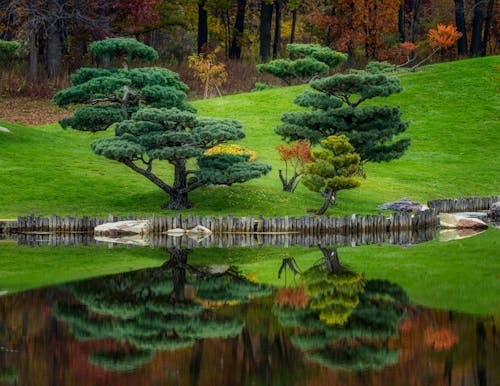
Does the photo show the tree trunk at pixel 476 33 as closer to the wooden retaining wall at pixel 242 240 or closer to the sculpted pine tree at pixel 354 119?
the sculpted pine tree at pixel 354 119

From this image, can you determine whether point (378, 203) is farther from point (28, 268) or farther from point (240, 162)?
point (28, 268)

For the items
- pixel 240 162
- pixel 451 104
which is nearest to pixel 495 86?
pixel 451 104

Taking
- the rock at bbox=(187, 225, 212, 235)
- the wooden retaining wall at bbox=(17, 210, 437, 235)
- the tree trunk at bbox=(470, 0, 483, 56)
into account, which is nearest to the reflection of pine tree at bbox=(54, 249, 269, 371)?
the rock at bbox=(187, 225, 212, 235)

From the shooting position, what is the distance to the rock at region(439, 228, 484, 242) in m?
31.6

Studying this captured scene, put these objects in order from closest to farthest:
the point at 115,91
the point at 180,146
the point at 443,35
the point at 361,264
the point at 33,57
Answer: the point at 361,264, the point at 180,146, the point at 115,91, the point at 33,57, the point at 443,35

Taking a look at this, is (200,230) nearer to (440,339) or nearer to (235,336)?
(235,336)

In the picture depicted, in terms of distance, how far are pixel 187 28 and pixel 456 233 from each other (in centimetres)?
4323

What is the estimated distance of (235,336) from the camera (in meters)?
15.9

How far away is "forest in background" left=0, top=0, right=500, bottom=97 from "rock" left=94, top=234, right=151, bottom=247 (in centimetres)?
2979

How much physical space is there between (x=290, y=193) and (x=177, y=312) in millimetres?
20288

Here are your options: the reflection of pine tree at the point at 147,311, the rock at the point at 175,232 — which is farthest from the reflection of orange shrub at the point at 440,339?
the rock at the point at 175,232

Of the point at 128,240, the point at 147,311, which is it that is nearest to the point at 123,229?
the point at 128,240

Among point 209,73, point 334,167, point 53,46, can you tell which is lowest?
point 334,167

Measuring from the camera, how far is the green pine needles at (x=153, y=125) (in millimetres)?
33719
